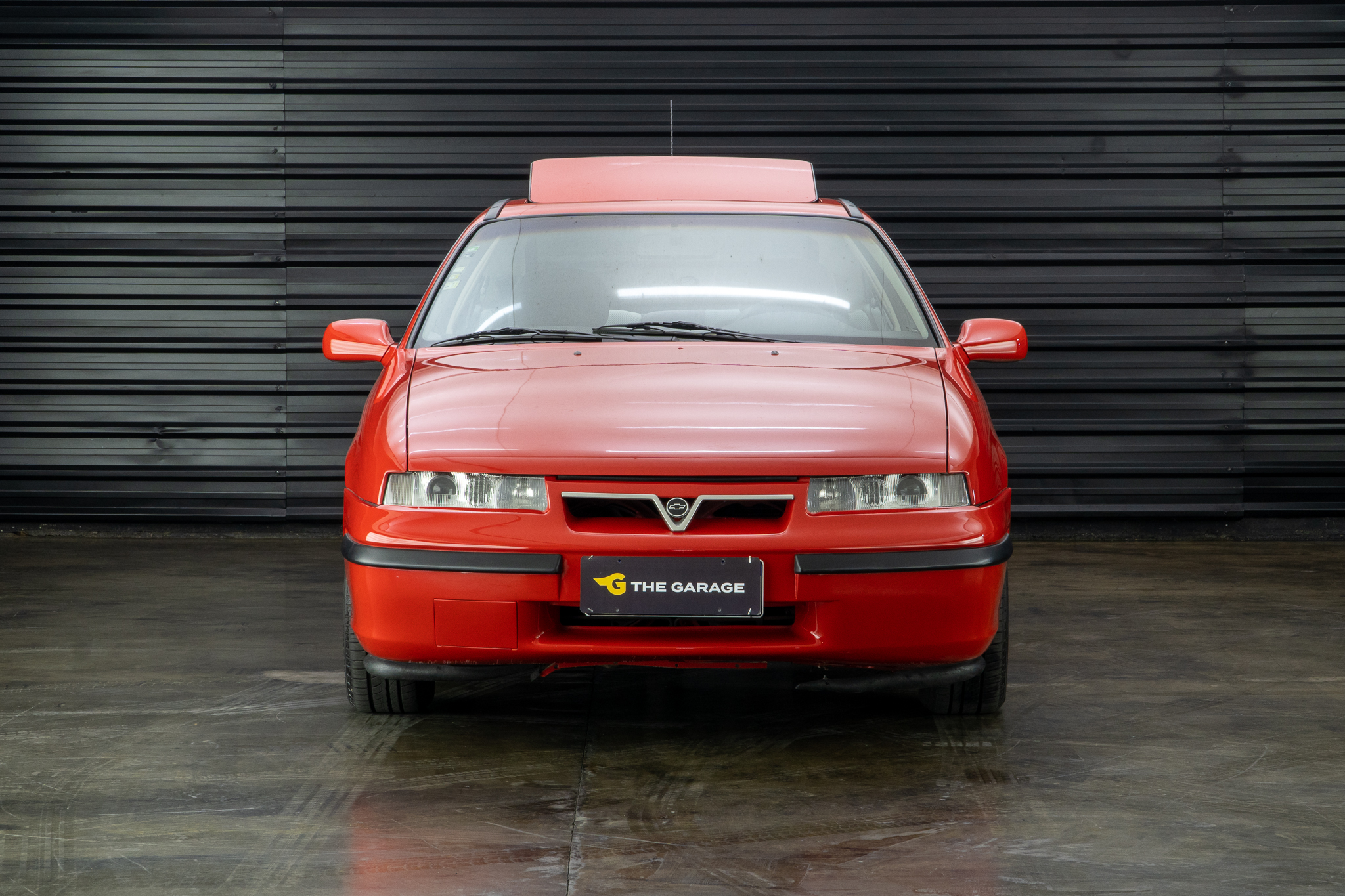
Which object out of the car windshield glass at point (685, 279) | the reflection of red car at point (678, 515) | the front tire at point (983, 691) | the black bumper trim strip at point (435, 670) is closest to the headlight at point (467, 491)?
the reflection of red car at point (678, 515)

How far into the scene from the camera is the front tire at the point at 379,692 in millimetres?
3760

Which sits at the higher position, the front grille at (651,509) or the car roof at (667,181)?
the car roof at (667,181)

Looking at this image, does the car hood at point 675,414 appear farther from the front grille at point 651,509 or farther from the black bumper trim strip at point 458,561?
the black bumper trim strip at point 458,561

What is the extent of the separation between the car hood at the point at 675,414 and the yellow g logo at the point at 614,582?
0.24 meters

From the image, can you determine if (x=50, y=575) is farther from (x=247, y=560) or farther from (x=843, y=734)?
(x=843, y=734)

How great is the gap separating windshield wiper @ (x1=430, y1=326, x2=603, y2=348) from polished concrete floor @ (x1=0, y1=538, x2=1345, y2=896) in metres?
1.06

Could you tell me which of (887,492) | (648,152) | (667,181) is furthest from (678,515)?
(648,152)

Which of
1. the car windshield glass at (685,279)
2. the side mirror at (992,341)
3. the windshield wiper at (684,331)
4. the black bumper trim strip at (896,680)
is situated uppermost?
the car windshield glass at (685,279)

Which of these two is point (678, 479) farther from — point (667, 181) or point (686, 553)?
point (667, 181)

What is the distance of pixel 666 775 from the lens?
3277mm

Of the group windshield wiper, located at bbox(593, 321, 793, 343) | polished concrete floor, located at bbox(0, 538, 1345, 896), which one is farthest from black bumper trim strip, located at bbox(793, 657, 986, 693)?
windshield wiper, located at bbox(593, 321, 793, 343)

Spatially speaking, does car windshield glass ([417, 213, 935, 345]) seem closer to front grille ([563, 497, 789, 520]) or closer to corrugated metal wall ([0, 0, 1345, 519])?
front grille ([563, 497, 789, 520])

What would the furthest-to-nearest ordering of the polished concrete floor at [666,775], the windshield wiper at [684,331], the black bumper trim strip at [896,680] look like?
the windshield wiper at [684,331] → the black bumper trim strip at [896,680] → the polished concrete floor at [666,775]

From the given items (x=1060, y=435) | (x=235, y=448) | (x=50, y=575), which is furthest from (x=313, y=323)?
(x=1060, y=435)
